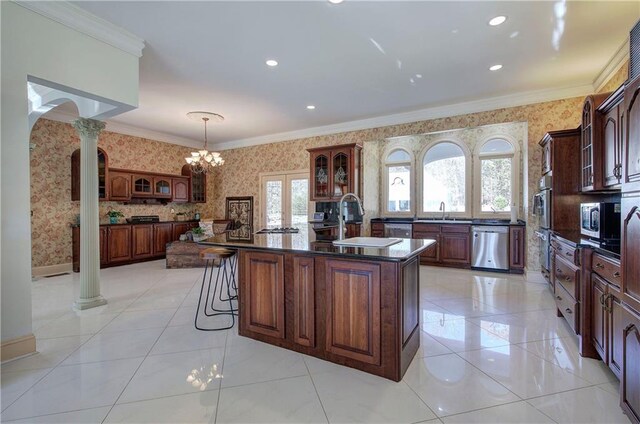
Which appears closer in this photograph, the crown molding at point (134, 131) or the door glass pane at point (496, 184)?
the crown molding at point (134, 131)

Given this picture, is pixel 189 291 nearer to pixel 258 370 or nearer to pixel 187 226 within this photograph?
pixel 258 370

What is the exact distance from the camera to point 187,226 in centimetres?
746

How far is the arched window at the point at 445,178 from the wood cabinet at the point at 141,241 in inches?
236

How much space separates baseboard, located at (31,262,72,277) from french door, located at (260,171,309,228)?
3.95m

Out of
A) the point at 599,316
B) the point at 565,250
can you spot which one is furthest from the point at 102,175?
the point at 599,316

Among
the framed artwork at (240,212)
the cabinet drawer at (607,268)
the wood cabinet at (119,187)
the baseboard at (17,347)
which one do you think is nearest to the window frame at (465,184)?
the cabinet drawer at (607,268)

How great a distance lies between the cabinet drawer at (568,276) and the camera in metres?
2.47

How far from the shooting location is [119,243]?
19.9 ft

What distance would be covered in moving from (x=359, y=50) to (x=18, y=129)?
325 cm

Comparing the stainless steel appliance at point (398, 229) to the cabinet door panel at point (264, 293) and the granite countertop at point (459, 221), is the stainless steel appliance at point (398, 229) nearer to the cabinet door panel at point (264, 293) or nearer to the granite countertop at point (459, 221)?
the granite countertop at point (459, 221)

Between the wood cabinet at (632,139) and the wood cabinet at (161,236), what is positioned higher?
the wood cabinet at (632,139)

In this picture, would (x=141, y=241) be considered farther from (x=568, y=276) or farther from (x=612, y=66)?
(x=612, y=66)

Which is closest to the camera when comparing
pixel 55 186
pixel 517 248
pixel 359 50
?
pixel 359 50

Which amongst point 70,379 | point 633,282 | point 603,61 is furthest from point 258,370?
point 603,61
